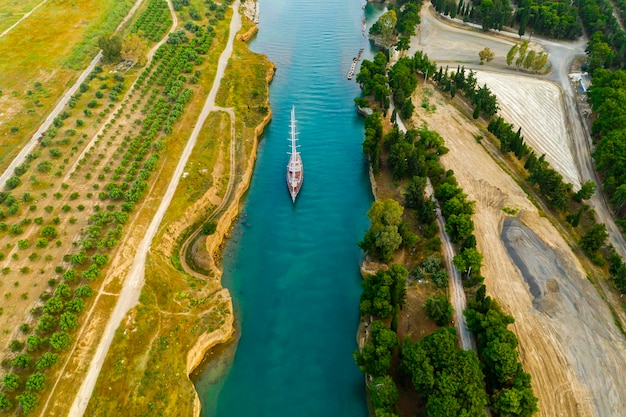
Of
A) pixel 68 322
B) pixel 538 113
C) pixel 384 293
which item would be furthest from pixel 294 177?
pixel 538 113

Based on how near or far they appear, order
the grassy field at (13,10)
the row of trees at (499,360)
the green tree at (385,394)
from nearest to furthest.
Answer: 1. the row of trees at (499,360)
2. the green tree at (385,394)
3. the grassy field at (13,10)

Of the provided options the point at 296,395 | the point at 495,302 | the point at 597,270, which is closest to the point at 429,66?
the point at 597,270

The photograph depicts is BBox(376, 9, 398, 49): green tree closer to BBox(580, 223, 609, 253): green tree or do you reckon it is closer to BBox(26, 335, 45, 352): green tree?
BBox(580, 223, 609, 253): green tree

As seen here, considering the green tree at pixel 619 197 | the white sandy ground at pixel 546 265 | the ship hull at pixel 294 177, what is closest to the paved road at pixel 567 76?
the white sandy ground at pixel 546 265

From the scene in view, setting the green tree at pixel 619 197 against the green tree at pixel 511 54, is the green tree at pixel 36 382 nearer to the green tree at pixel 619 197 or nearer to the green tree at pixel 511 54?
the green tree at pixel 619 197

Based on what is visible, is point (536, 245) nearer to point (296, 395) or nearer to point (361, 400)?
point (361, 400)

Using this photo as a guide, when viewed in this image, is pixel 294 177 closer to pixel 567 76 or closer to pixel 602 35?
pixel 567 76
